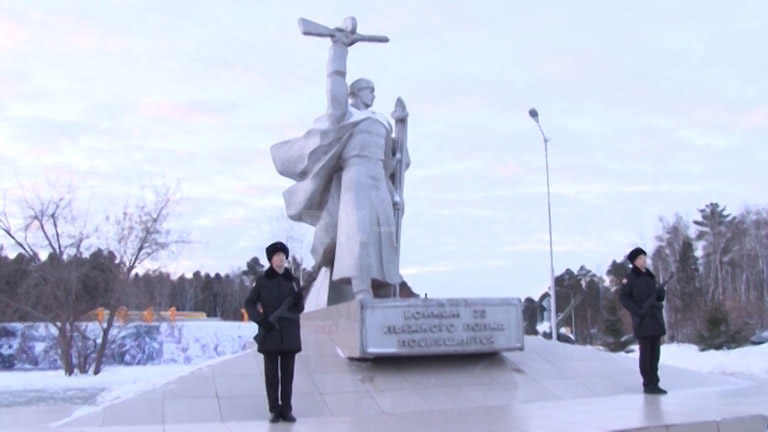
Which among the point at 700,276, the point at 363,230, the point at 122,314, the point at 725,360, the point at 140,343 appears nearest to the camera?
the point at 363,230

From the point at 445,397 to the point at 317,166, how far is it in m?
3.47

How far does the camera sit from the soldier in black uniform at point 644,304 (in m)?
7.30

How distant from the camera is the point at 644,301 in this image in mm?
7336

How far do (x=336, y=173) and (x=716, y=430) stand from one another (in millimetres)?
5428

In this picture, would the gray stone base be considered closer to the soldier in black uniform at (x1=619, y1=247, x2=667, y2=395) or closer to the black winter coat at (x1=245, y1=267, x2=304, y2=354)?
the soldier in black uniform at (x1=619, y1=247, x2=667, y2=395)

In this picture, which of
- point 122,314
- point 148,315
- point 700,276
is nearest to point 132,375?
point 122,314

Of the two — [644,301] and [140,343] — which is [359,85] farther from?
[140,343]

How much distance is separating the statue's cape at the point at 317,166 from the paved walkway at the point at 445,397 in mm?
1511

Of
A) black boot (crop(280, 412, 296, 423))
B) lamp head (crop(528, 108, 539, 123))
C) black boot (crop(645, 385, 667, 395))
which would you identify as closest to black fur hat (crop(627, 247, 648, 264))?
black boot (crop(645, 385, 667, 395))

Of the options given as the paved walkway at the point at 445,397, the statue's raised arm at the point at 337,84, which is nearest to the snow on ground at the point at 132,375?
the paved walkway at the point at 445,397

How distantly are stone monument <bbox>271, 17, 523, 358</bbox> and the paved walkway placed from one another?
0.27 metres

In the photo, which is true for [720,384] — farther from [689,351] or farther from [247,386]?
[689,351]

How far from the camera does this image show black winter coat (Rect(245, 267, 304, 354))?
5805 mm

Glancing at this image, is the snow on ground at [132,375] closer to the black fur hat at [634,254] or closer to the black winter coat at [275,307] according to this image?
the black winter coat at [275,307]
